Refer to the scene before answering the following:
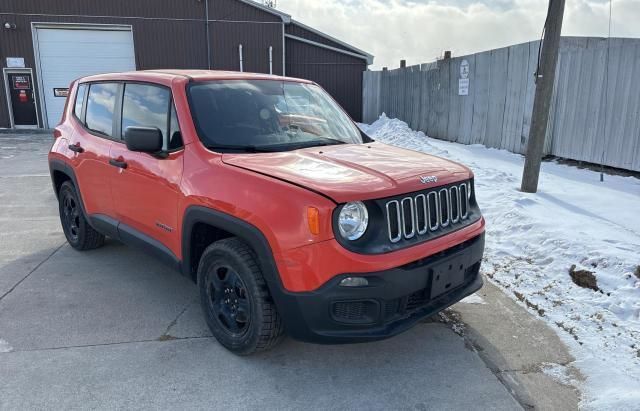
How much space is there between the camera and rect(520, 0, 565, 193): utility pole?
6305 mm

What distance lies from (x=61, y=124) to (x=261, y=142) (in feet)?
9.85

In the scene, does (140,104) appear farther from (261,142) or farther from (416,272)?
(416,272)

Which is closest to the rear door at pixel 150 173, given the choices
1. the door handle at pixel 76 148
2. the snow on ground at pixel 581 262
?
the door handle at pixel 76 148

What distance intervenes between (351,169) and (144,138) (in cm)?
146

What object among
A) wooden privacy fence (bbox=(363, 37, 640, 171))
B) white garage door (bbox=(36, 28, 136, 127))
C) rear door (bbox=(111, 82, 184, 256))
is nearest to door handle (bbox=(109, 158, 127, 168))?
rear door (bbox=(111, 82, 184, 256))

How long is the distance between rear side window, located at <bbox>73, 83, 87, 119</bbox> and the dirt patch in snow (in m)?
4.89

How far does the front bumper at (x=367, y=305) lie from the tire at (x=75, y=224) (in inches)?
124

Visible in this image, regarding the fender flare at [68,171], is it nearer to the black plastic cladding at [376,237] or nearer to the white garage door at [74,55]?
the black plastic cladding at [376,237]

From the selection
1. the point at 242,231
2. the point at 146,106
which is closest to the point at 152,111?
the point at 146,106

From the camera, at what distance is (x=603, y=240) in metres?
4.61

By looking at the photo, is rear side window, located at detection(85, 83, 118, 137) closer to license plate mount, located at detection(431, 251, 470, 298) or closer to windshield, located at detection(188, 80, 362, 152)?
windshield, located at detection(188, 80, 362, 152)

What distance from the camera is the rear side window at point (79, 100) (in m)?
4.83

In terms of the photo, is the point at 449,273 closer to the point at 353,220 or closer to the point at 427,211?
the point at 427,211

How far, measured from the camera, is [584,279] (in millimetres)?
3953
